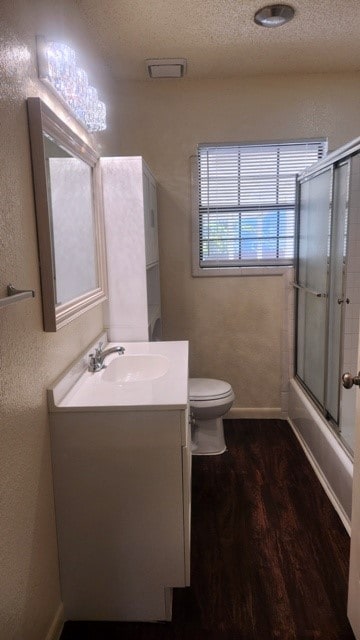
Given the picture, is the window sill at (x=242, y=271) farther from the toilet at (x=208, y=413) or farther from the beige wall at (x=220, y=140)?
the toilet at (x=208, y=413)

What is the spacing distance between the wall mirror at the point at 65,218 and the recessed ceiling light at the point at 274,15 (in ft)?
3.47

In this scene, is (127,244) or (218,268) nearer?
(127,244)

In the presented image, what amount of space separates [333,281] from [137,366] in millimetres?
1167

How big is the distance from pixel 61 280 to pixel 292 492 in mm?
1657

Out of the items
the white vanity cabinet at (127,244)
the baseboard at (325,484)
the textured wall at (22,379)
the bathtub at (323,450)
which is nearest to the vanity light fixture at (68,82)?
the textured wall at (22,379)

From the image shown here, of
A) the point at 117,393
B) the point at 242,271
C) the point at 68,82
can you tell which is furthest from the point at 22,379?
the point at 242,271

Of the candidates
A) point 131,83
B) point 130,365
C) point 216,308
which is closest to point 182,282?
point 216,308

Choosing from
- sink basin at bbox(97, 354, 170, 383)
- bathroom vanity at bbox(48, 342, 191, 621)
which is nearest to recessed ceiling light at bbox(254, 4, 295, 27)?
sink basin at bbox(97, 354, 170, 383)

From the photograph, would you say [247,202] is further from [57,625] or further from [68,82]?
[57,625]

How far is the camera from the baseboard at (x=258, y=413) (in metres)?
3.43

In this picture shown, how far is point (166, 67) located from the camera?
2.83 meters

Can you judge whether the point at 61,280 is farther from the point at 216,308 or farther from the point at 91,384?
the point at 216,308

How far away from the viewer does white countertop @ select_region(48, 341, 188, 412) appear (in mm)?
1548

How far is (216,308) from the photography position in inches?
131
